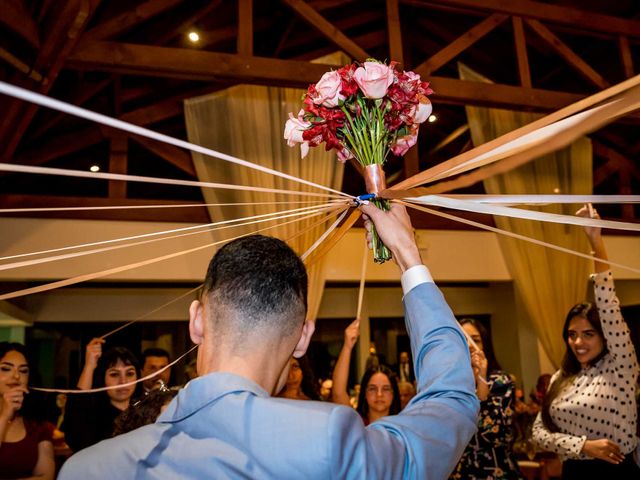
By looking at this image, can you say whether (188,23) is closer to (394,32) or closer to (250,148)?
(250,148)

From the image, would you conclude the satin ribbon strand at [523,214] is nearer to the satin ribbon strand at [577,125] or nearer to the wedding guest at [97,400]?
the satin ribbon strand at [577,125]

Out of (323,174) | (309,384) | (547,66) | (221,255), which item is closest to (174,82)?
(323,174)

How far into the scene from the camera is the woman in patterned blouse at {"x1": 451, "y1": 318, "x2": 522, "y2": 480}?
8.50 ft

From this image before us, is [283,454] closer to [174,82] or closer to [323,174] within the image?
[323,174]

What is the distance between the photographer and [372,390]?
317 centimetres

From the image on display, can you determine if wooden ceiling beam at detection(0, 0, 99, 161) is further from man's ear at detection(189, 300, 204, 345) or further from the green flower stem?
A: man's ear at detection(189, 300, 204, 345)

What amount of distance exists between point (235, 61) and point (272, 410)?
12.0 ft

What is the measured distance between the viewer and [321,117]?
165 centimetres

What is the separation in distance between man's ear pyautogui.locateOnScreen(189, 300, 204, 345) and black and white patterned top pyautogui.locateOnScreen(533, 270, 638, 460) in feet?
6.85

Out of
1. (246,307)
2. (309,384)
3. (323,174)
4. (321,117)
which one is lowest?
(309,384)

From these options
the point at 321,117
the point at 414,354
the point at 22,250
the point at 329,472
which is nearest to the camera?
the point at 329,472

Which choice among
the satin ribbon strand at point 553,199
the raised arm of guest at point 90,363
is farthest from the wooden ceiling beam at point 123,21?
the satin ribbon strand at point 553,199

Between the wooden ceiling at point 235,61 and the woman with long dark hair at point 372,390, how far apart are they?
2.20 meters

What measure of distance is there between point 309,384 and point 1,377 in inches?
64.5
